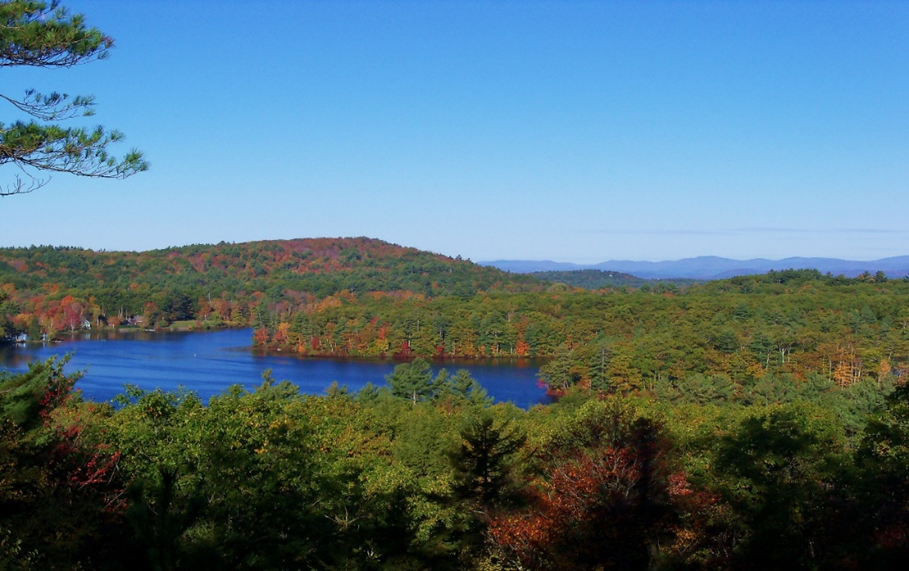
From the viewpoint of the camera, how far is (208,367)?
4181cm

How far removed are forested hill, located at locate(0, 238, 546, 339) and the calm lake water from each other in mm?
8307

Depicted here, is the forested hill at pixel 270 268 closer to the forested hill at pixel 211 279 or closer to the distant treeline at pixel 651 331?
the forested hill at pixel 211 279

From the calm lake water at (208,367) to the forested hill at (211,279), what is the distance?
8307 mm

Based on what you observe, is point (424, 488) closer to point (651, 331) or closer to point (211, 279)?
point (651, 331)

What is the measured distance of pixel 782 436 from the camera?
9.86m

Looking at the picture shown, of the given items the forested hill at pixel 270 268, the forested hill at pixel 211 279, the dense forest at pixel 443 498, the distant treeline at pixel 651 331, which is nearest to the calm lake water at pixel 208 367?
the distant treeline at pixel 651 331

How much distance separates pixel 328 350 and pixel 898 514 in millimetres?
49744

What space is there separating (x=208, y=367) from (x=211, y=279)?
184 feet

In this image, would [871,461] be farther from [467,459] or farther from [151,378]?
[151,378]

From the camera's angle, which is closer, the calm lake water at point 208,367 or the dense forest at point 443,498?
the dense forest at point 443,498

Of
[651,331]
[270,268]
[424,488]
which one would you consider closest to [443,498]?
[424,488]

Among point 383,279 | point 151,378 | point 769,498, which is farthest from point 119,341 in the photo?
point 769,498

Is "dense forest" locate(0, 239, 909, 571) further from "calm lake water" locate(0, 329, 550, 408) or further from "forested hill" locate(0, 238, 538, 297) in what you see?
"forested hill" locate(0, 238, 538, 297)

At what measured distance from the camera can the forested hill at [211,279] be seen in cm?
6575
